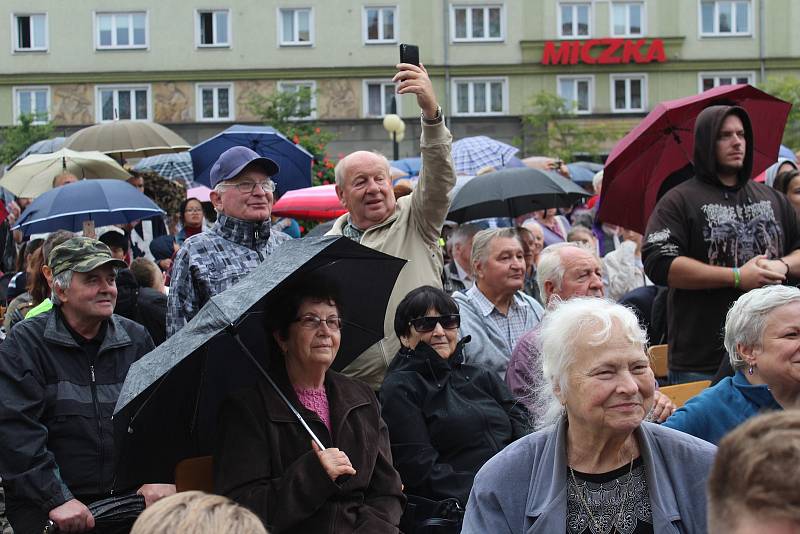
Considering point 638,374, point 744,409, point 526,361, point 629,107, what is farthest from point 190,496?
point 629,107

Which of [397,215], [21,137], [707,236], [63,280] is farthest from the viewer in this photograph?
[21,137]

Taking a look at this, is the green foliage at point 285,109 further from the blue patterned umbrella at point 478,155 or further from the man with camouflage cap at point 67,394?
the man with camouflage cap at point 67,394

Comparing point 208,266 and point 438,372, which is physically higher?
point 208,266

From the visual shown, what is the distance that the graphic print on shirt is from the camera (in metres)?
6.32

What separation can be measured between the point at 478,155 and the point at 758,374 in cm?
1167

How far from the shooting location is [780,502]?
192cm

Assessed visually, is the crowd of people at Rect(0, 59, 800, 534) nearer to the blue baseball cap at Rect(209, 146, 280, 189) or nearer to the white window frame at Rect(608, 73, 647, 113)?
the blue baseball cap at Rect(209, 146, 280, 189)

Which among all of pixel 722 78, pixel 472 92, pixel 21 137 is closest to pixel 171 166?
pixel 21 137

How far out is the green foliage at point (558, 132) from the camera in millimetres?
39781

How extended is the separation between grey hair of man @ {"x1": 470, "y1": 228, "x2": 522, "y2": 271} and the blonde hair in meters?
4.70

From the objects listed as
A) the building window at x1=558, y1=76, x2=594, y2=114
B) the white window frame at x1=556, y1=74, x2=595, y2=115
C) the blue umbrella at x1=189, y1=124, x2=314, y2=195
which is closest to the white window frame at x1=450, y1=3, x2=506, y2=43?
the white window frame at x1=556, y1=74, x2=595, y2=115

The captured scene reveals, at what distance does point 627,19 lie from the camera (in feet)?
140

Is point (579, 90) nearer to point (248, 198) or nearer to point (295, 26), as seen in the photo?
point (295, 26)

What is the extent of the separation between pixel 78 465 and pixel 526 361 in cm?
242
